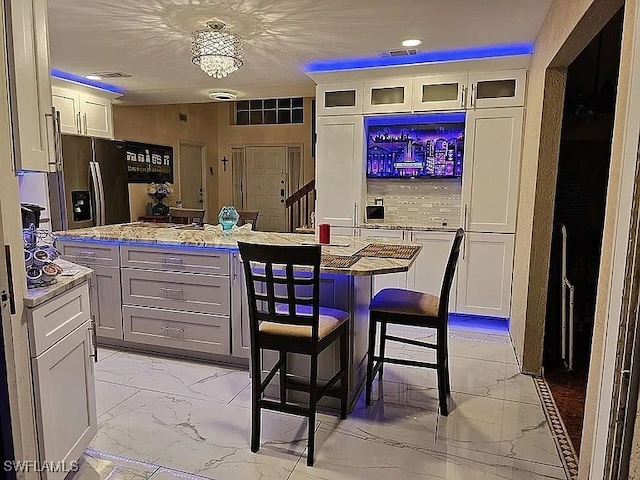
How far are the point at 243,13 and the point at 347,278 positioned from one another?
1.94m

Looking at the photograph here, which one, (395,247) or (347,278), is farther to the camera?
(395,247)

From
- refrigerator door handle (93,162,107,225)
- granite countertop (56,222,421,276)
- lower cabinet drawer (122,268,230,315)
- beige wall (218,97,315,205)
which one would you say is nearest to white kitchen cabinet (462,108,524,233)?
granite countertop (56,222,421,276)

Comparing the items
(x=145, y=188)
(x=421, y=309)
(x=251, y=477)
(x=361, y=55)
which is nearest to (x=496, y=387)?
(x=421, y=309)

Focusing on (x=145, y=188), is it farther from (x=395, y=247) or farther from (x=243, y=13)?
(x=395, y=247)

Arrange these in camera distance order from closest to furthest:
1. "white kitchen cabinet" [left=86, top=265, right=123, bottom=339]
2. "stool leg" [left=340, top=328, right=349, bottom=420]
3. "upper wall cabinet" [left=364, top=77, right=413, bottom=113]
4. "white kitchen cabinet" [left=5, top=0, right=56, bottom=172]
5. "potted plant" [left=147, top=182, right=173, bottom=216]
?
"white kitchen cabinet" [left=5, top=0, right=56, bottom=172] < "stool leg" [left=340, top=328, right=349, bottom=420] < "white kitchen cabinet" [left=86, top=265, right=123, bottom=339] < "upper wall cabinet" [left=364, top=77, right=413, bottom=113] < "potted plant" [left=147, top=182, right=173, bottom=216]

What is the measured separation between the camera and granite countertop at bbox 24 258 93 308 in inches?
64.4

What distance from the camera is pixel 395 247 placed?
116 inches

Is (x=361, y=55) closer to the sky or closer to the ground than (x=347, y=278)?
closer to the sky

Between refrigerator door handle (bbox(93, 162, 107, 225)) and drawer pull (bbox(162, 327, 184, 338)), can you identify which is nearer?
drawer pull (bbox(162, 327, 184, 338))

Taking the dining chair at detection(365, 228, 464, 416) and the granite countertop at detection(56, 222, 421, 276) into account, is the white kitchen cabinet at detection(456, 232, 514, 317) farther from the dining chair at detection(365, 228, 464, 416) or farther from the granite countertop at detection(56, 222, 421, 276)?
the dining chair at detection(365, 228, 464, 416)

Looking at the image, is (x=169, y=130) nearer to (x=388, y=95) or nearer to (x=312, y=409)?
(x=388, y=95)

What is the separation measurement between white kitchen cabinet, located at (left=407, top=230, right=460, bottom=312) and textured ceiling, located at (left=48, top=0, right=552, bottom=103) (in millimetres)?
1715

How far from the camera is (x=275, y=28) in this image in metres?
3.27

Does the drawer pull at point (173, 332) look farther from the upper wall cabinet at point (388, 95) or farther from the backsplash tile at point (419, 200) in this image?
the upper wall cabinet at point (388, 95)
